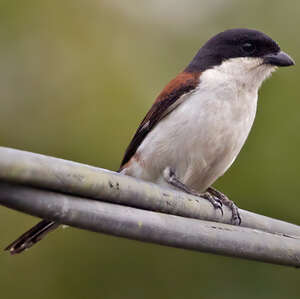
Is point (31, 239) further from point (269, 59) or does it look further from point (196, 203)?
point (269, 59)

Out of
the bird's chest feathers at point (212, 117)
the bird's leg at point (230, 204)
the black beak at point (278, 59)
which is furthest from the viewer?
Answer: the black beak at point (278, 59)

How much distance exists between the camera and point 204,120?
3.45 metres

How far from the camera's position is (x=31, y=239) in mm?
2871

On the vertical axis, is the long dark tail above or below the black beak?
below

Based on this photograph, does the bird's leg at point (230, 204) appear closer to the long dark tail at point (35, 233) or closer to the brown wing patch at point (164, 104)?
the brown wing patch at point (164, 104)

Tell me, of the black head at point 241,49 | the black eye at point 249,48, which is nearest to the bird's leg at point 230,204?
the black head at point 241,49

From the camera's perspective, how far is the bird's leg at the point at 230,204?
2444mm

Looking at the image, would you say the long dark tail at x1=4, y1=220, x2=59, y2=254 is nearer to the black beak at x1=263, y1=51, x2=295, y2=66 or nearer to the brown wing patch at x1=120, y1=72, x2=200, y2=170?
the brown wing patch at x1=120, y1=72, x2=200, y2=170

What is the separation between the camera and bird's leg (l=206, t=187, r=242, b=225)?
8.02 feet

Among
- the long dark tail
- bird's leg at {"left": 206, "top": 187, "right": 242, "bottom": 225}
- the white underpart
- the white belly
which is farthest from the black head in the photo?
the long dark tail

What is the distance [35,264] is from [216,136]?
1.46 m

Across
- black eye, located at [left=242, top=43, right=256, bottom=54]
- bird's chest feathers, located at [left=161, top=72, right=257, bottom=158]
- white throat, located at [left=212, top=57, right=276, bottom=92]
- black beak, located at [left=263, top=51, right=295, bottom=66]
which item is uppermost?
black eye, located at [left=242, top=43, right=256, bottom=54]

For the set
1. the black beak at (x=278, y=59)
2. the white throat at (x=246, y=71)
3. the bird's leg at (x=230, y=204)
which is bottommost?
the bird's leg at (x=230, y=204)

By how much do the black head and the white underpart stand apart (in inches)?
5.7
